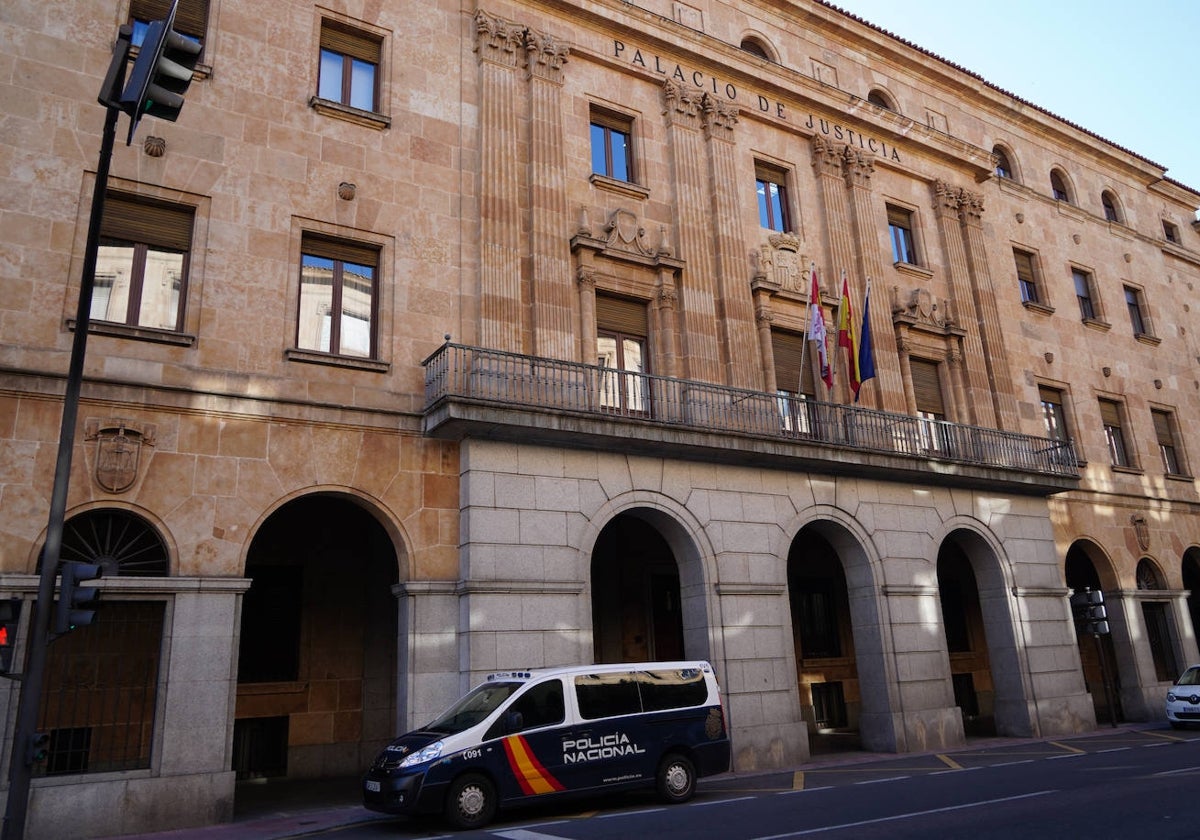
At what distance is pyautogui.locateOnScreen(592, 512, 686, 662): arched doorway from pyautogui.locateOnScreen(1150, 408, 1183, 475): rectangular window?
61.6ft

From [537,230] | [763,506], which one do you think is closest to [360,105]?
[537,230]

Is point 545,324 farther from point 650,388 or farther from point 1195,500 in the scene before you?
point 1195,500

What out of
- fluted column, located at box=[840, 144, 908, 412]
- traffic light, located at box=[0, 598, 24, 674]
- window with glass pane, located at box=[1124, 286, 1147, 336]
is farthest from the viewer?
window with glass pane, located at box=[1124, 286, 1147, 336]

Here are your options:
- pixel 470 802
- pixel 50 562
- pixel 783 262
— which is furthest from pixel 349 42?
pixel 470 802

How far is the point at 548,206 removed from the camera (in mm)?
18266

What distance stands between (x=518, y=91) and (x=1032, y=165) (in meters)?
19.7

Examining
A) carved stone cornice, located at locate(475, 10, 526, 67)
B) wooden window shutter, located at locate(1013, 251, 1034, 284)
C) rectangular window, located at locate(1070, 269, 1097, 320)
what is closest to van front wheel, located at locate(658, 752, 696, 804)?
carved stone cornice, located at locate(475, 10, 526, 67)

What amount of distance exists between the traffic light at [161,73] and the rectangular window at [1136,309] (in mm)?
31334

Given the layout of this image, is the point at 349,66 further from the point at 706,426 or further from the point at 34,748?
the point at 34,748

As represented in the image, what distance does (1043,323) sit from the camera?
27312 mm

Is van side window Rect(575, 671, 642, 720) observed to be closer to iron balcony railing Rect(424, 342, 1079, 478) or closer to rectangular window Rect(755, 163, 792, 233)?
iron balcony railing Rect(424, 342, 1079, 478)

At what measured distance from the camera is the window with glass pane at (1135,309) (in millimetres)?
30922

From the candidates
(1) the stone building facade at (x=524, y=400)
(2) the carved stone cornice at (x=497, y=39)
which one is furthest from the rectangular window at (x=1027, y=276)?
(2) the carved stone cornice at (x=497, y=39)

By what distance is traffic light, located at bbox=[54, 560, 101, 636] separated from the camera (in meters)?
9.58
